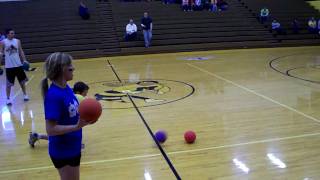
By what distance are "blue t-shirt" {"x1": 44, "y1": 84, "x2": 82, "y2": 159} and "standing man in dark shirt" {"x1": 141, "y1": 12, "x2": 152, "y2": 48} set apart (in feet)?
48.9

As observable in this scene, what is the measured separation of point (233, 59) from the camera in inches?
577

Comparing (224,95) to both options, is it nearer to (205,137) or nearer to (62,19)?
(205,137)

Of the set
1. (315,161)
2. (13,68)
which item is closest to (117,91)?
(13,68)

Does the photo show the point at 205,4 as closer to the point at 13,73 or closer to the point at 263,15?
the point at 263,15

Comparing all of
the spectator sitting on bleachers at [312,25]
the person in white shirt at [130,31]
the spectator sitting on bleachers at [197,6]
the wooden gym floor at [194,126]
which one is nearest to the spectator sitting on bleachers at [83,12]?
the person in white shirt at [130,31]

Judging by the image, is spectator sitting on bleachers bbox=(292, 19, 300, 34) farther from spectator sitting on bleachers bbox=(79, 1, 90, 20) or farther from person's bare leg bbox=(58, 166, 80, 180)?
person's bare leg bbox=(58, 166, 80, 180)

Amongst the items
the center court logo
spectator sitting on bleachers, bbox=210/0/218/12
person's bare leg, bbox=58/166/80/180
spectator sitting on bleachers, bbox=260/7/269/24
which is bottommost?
the center court logo

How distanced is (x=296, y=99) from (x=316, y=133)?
7.41 feet

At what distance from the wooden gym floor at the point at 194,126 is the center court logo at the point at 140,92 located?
22 mm

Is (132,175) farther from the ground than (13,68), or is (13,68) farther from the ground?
(13,68)

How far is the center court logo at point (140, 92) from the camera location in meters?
7.97

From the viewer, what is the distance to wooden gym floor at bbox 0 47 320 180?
4492mm

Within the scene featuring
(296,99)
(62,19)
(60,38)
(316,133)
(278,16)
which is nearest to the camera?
(316,133)

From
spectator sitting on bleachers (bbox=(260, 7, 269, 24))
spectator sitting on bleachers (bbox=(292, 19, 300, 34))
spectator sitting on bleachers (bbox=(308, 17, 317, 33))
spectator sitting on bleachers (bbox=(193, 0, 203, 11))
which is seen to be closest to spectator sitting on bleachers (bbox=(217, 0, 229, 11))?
spectator sitting on bleachers (bbox=(193, 0, 203, 11))
